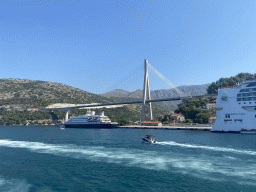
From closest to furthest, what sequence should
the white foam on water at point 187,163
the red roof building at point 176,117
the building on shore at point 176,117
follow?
the white foam on water at point 187,163, the building on shore at point 176,117, the red roof building at point 176,117

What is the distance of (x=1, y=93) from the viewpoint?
512ft

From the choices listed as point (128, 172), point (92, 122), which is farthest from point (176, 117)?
point (128, 172)

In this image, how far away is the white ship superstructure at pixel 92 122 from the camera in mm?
91700

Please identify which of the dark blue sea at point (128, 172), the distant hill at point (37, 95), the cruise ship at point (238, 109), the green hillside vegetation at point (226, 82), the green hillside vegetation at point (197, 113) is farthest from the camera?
the distant hill at point (37, 95)

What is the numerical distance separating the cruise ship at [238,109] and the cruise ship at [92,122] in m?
52.1

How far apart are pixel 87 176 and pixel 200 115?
79699 mm

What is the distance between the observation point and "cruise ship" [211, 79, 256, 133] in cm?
4747

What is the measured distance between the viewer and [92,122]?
3711 inches

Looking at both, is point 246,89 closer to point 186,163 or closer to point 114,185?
point 186,163

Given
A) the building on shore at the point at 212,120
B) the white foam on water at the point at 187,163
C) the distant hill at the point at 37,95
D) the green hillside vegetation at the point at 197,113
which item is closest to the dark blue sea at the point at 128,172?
the white foam on water at the point at 187,163

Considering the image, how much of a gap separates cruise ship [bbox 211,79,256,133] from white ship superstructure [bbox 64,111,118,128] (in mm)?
52117

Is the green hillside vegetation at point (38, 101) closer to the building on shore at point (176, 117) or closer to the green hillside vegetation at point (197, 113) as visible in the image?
the building on shore at point (176, 117)

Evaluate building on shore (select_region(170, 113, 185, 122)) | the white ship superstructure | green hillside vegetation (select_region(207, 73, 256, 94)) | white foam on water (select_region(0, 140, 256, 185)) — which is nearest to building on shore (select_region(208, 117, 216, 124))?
building on shore (select_region(170, 113, 185, 122))

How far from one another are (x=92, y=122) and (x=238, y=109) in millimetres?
64988
